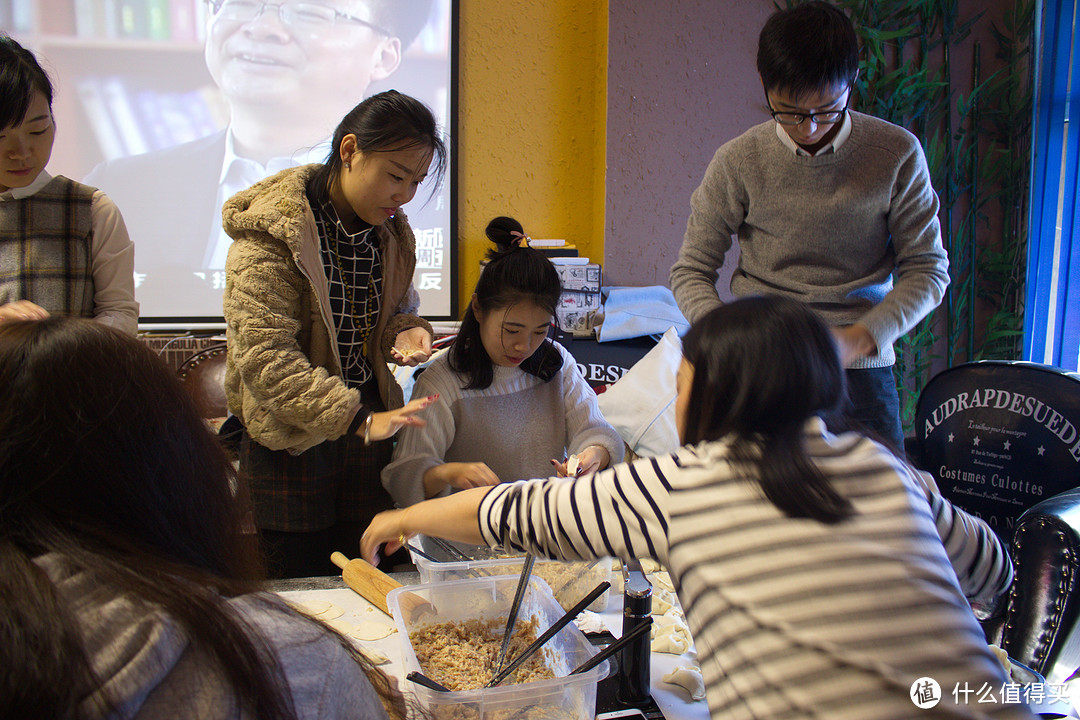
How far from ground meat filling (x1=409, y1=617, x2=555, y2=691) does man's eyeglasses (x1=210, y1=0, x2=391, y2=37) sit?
290 centimetres

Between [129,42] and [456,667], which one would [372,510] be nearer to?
[456,667]

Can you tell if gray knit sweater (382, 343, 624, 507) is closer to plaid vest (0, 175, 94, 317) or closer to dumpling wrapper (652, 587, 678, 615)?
dumpling wrapper (652, 587, 678, 615)

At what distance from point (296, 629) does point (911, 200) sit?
1.60m

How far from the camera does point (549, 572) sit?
1310 mm

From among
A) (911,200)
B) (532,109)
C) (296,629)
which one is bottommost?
(296,629)

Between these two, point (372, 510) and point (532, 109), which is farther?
point (532, 109)

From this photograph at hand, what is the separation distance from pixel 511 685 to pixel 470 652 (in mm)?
214

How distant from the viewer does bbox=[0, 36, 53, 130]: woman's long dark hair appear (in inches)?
56.0

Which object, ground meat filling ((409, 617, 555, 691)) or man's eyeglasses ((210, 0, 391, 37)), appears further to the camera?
man's eyeglasses ((210, 0, 391, 37))

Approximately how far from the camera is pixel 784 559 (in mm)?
763

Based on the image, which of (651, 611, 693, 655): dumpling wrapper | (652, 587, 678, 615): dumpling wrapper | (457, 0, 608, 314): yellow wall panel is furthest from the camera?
(457, 0, 608, 314): yellow wall panel

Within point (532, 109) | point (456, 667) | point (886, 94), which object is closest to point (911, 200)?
point (456, 667)

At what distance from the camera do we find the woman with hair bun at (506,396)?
5.69 ft

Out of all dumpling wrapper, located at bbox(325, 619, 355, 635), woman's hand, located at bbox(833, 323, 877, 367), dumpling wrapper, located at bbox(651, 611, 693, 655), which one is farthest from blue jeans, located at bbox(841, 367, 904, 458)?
dumpling wrapper, located at bbox(325, 619, 355, 635)
